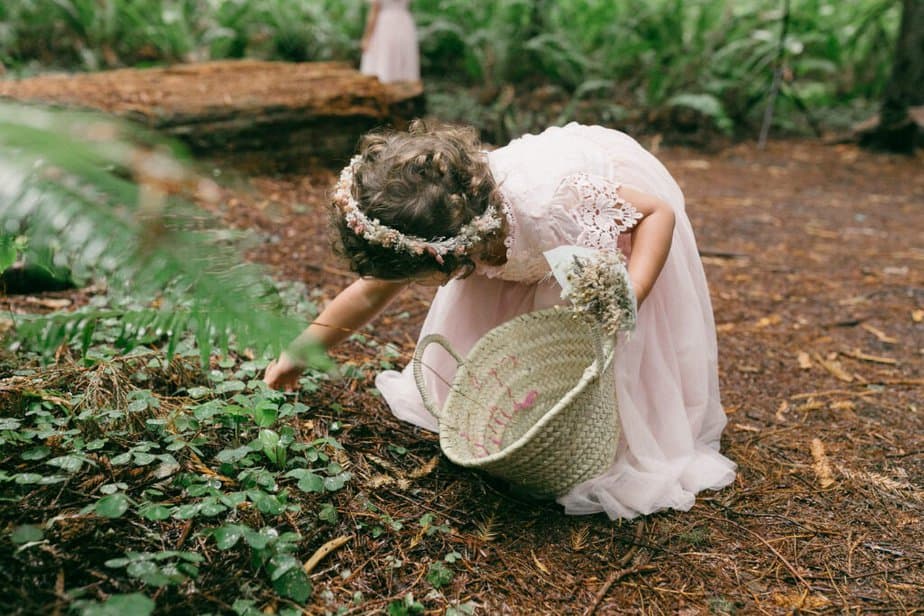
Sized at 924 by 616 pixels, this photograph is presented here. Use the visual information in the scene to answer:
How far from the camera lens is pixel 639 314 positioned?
2.01m

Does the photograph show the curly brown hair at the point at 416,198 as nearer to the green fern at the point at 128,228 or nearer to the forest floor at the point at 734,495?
the forest floor at the point at 734,495

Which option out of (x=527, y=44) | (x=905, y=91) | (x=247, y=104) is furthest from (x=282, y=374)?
(x=905, y=91)

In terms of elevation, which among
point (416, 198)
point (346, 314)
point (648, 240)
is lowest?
point (346, 314)

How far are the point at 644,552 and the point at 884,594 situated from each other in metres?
0.52

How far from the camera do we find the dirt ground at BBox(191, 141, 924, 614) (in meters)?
1.61

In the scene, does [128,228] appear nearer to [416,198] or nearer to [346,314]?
[416,198]

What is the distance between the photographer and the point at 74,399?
5.38 ft

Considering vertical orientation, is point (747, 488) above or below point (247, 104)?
below

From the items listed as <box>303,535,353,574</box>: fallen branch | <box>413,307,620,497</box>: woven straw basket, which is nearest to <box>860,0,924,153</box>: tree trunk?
<box>413,307,620,497</box>: woven straw basket

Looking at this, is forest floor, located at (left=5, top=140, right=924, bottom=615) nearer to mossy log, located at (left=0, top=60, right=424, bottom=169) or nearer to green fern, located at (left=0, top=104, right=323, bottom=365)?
green fern, located at (left=0, top=104, right=323, bottom=365)

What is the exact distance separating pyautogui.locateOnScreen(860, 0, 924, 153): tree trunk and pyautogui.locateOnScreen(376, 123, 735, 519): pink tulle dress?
548cm

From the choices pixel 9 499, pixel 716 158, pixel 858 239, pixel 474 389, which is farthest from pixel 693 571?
pixel 716 158

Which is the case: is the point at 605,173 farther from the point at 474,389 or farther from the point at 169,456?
the point at 169,456

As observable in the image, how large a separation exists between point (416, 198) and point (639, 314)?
0.72 m
